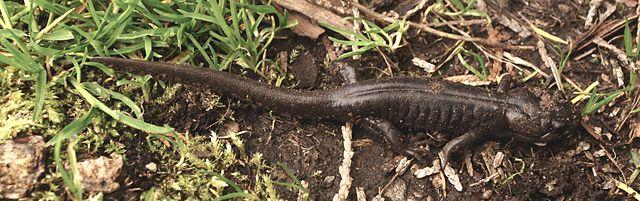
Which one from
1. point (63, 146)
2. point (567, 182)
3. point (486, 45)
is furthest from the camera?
point (486, 45)

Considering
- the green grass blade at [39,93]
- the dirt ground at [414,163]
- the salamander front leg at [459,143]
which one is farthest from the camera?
the salamander front leg at [459,143]

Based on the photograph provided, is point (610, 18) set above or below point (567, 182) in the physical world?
above

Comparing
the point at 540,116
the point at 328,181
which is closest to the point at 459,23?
the point at 540,116

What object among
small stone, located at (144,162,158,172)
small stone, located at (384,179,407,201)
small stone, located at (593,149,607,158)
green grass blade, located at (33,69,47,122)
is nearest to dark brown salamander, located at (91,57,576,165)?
small stone, located at (384,179,407,201)

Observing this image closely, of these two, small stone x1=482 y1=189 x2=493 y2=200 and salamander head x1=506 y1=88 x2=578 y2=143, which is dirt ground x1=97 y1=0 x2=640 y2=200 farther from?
salamander head x1=506 y1=88 x2=578 y2=143

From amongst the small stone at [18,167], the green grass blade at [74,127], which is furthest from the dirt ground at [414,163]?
the small stone at [18,167]

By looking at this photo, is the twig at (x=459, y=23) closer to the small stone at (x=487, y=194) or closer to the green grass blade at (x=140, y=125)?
the small stone at (x=487, y=194)

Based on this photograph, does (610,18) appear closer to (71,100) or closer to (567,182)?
(567,182)

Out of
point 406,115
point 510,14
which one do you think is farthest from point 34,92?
point 510,14
